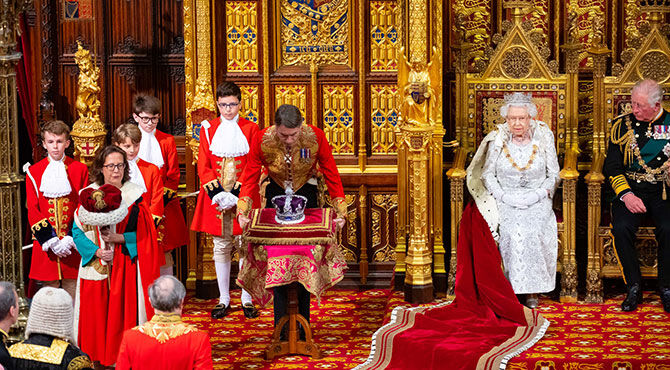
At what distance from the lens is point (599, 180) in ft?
29.1

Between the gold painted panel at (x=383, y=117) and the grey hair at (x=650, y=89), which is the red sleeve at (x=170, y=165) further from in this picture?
the grey hair at (x=650, y=89)

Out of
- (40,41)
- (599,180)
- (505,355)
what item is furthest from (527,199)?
(40,41)

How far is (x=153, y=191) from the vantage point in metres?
8.40

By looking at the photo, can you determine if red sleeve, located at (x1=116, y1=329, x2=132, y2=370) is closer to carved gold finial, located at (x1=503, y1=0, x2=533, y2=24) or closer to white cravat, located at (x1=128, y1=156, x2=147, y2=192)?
white cravat, located at (x1=128, y1=156, x2=147, y2=192)

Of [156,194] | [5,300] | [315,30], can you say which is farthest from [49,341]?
[315,30]

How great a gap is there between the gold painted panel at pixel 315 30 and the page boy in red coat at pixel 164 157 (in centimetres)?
132

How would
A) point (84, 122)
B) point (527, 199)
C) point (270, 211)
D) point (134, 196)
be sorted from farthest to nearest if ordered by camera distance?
1. point (84, 122)
2. point (527, 199)
3. point (270, 211)
4. point (134, 196)

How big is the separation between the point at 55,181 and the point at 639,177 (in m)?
4.08

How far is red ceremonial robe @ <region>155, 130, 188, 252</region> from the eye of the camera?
30.0 ft

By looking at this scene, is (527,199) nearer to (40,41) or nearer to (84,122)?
(84,122)

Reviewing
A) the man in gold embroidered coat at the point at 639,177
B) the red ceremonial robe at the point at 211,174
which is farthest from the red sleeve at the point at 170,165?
the man in gold embroidered coat at the point at 639,177

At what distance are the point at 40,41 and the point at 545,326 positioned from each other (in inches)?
194

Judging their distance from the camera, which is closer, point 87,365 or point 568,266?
point 87,365

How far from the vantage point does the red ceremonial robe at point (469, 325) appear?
25.6 feet
